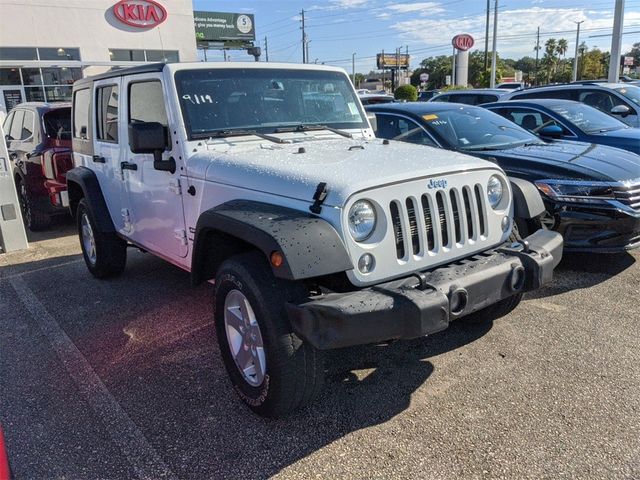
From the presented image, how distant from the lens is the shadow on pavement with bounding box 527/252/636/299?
493 cm

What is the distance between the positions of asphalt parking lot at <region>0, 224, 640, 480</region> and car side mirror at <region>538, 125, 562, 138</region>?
251 centimetres

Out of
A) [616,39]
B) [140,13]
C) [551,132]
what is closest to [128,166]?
[551,132]

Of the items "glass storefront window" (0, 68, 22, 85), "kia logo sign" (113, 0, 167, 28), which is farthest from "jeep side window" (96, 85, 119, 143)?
"kia logo sign" (113, 0, 167, 28)

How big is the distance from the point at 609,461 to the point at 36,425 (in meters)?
3.04

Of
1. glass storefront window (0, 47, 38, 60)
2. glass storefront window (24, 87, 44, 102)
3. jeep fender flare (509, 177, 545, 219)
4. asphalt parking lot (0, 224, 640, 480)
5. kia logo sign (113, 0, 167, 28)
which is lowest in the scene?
asphalt parking lot (0, 224, 640, 480)

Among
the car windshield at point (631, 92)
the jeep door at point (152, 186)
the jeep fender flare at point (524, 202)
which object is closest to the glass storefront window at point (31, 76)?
the jeep door at point (152, 186)

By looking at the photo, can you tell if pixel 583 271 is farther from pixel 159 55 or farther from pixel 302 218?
pixel 159 55

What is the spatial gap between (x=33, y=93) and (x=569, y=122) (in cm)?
2183

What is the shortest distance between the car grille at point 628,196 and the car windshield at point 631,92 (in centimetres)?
559

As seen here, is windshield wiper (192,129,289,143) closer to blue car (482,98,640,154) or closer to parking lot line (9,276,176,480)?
parking lot line (9,276,176,480)

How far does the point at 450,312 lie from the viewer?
8.89ft

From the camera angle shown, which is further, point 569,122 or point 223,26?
point 223,26

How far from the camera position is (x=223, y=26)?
160 feet

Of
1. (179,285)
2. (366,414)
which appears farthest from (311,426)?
(179,285)
